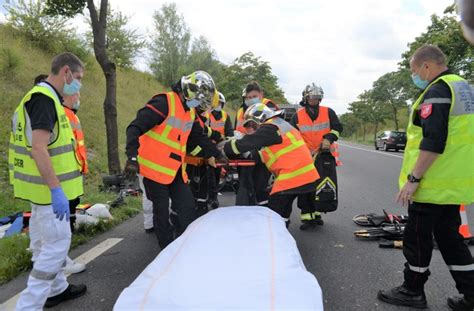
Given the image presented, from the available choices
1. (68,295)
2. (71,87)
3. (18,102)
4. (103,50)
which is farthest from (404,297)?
(18,102)

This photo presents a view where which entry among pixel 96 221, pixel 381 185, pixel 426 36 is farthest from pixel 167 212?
pixel 426 36

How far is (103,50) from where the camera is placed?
8.35 metres

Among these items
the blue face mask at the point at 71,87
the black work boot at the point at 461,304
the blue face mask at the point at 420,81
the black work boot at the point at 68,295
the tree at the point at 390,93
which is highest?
the tree at the point at 390,93

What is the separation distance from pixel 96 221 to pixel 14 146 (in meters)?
2.57

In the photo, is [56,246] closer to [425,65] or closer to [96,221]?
[96,221]

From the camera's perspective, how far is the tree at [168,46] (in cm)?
3984

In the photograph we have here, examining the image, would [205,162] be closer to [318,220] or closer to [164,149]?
[164,149]

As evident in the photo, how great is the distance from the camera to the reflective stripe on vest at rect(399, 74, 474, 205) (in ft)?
10.3

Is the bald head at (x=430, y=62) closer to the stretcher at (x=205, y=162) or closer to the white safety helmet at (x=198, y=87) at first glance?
the white safety helmet at (x=198, y=87)

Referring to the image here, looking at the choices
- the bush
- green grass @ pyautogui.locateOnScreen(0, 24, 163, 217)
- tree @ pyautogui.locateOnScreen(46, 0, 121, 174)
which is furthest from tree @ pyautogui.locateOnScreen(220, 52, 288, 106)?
tree @ pyautogui.locateOnScreen(46, 0, 121, 174)

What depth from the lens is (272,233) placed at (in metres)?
2.68

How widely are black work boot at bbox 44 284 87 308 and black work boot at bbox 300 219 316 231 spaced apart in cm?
321

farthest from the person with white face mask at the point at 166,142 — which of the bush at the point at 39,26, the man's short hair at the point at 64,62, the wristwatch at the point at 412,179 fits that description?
the bush at the point at 39,26

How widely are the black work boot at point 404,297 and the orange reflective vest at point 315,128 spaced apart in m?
2.83
